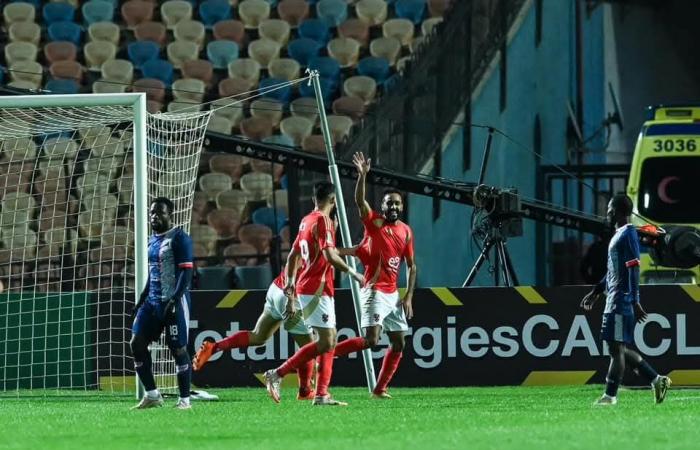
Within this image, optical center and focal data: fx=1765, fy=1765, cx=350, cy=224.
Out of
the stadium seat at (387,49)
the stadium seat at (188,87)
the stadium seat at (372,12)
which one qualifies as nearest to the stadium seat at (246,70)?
the stadium seat at (188,87)

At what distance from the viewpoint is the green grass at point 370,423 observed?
1045 centimetres

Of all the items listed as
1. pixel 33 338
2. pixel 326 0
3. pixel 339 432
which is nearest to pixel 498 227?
pixel 33 338

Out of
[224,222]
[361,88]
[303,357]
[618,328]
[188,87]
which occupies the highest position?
[188,87]

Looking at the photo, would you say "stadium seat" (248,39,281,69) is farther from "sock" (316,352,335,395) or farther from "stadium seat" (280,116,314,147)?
"sock" (316,352,335,395)

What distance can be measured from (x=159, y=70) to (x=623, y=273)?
15.5m

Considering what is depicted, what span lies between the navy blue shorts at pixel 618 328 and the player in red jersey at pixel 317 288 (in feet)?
6.92

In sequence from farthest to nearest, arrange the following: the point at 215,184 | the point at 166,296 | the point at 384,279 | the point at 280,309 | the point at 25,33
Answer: the point at 25,33 → the point at 215,184 → the point at 280,309 → the point at 384,279 → the point at 166,296

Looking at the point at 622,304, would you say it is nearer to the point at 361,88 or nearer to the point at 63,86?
the point at 361,88

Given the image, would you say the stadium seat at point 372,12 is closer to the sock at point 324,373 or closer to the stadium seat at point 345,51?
the stadium seat at point 345,51

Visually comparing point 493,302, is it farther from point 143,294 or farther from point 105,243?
point 105,243

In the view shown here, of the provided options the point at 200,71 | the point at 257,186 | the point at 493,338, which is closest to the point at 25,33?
the point at 200,71

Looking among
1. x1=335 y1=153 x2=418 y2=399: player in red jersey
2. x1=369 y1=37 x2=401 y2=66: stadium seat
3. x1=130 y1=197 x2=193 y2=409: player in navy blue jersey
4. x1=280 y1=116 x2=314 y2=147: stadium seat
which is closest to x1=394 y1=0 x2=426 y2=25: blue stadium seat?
x1=369 y1=37 x2=401 y2=66: stadium seat

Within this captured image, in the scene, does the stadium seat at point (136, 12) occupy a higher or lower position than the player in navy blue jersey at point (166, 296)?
higher

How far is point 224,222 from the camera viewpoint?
80.1 ft
